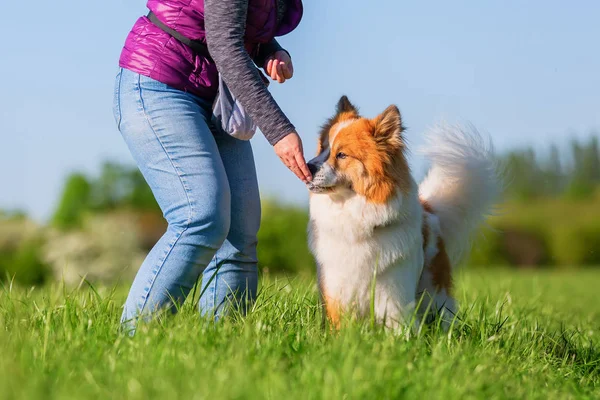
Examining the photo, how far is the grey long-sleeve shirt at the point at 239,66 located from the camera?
3.17 m

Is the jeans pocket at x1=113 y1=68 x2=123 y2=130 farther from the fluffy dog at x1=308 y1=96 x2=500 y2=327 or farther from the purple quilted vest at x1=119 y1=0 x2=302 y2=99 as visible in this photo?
the fluffy dog at x1=308 y1=96 x2=500 y2=327

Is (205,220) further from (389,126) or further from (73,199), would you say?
(73,199)

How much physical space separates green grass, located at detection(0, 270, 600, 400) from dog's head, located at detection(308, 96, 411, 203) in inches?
30.2

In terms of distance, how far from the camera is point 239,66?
10.5 feet

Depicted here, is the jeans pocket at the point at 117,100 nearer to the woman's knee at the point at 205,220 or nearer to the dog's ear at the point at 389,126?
the woman's knee at the point at 205,220

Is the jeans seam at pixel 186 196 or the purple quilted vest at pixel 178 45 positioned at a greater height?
the purple quilted vest at pixel 178 45

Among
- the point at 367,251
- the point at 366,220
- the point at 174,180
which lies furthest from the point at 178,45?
the point at 367,251

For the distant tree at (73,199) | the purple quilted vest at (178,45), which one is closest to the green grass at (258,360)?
the purple quilted vest at (178,45)

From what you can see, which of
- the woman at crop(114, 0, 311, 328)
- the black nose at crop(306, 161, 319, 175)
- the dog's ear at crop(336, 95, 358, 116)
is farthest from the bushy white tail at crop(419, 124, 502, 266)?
the woman at crop(114, 0, 311, 328)

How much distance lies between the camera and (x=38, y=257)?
22.3m

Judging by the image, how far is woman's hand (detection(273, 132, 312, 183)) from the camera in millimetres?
3246

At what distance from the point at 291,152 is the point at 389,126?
83cm

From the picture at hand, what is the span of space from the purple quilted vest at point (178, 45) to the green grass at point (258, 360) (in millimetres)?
1189

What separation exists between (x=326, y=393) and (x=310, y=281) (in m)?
2.59
